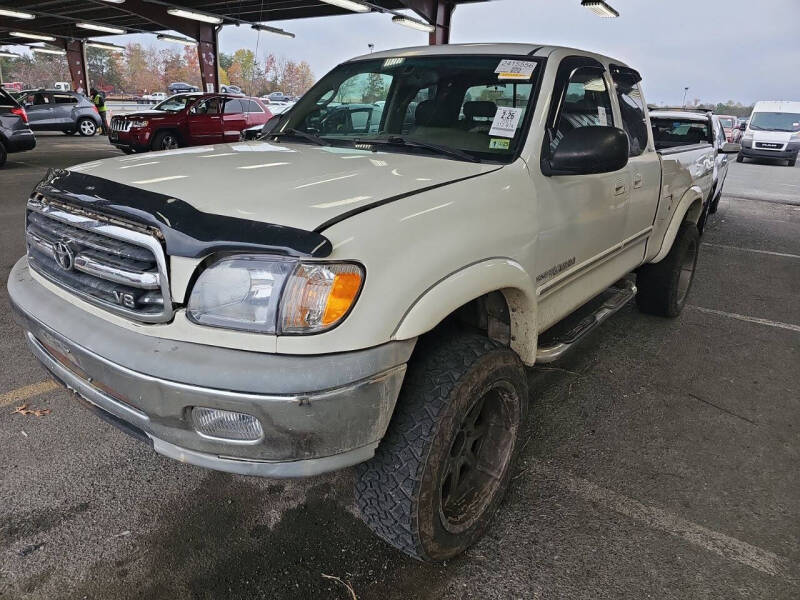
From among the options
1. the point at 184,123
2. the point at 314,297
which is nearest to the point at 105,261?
the point at 314,297

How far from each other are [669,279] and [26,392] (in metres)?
4.46

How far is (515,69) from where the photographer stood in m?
2.64

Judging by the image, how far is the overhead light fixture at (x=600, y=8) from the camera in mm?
14828

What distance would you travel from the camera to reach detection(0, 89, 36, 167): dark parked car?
11664 mm

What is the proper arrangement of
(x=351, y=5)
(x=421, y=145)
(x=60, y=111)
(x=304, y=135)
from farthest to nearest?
(x=60, y=111), (x=351, y=5), (x=304, y=135), (x=421, y=145)

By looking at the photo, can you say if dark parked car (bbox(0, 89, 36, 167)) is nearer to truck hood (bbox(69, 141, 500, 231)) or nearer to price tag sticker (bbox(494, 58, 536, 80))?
truck hood (bbox(69, 141, 500, 231))

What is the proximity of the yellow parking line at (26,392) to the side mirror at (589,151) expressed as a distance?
288cm

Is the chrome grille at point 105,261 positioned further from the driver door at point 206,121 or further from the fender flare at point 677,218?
the driver door at point 206,121

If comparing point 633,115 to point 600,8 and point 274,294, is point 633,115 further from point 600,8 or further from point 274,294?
point 600,8

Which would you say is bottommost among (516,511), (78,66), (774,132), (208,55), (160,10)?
(516,511)

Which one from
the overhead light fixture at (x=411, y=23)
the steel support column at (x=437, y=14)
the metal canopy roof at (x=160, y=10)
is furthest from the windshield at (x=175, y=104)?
the overhead light fixture at (x=411, y=23)

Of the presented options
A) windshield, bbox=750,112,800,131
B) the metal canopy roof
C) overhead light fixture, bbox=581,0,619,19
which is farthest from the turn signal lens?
windshield, bbox=750,112,800,131

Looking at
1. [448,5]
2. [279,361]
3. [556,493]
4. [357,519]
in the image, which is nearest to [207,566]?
[357,519]

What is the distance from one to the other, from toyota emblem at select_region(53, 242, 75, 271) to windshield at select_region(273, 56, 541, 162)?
1.37 m
